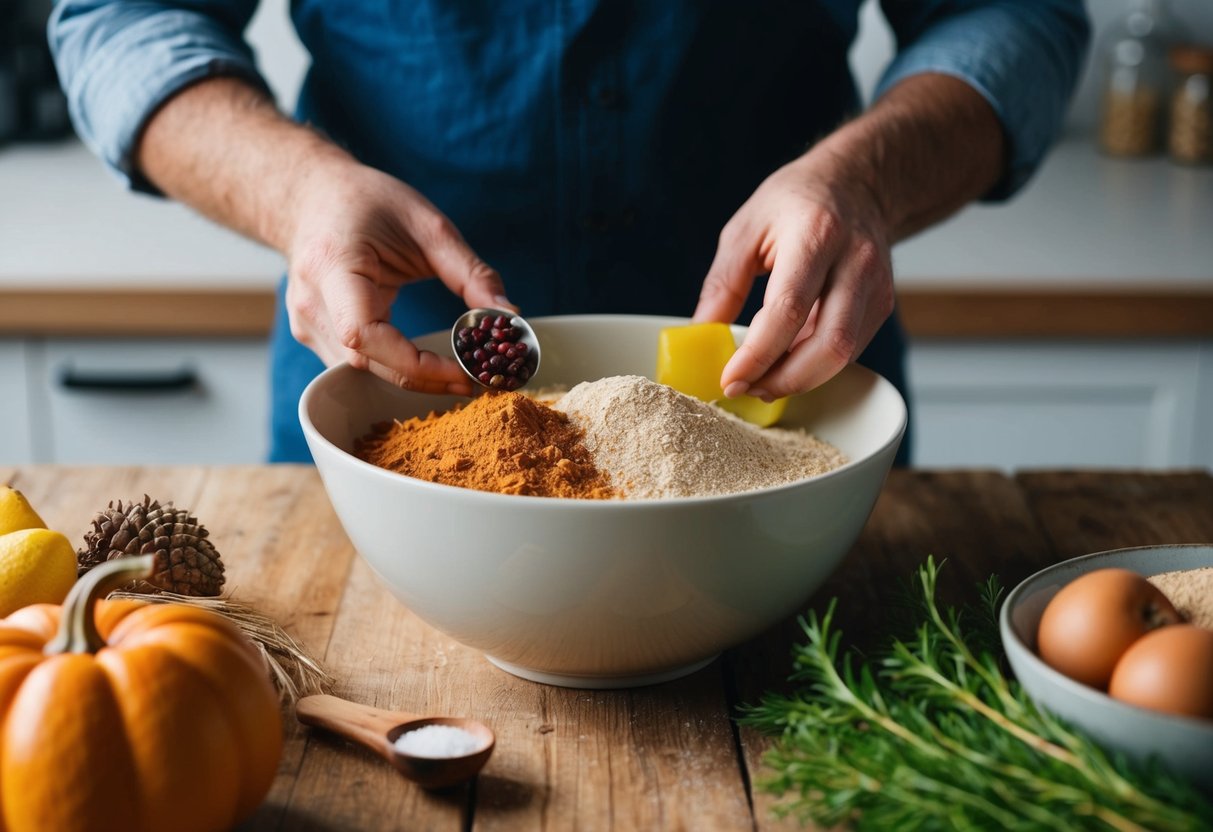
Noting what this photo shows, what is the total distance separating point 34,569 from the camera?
0.86m

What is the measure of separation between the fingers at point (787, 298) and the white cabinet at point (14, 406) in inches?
61.3

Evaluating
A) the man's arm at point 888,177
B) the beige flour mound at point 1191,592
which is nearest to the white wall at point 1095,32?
the man's arm at point 888,177

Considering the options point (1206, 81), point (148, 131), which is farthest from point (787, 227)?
point (1206, 81)

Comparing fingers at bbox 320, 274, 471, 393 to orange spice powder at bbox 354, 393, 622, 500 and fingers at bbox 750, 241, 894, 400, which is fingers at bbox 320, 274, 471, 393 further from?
fingers at bbox 750, 241, 894, 400

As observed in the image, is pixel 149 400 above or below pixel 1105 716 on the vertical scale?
below

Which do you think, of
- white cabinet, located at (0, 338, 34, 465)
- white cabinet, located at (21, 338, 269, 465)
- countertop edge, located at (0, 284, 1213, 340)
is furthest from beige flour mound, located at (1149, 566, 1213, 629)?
white cabinet, located at (0, 338, 34, 465)

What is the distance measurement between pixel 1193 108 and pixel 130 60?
2208 mm

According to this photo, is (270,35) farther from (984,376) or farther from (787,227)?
(787,227)

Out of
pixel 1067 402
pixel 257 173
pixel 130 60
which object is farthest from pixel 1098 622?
pixel 1067 402

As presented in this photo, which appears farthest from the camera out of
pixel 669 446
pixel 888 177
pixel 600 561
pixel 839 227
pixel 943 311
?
pixel 943 311

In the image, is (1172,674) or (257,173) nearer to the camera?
(1172,674)

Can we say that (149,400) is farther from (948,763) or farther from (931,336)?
(948,763)

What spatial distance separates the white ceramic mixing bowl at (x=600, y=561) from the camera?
2.49 feet

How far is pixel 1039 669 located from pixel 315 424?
0.55 meters
